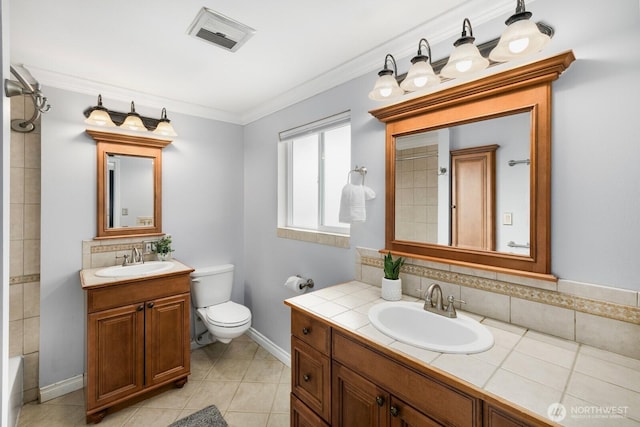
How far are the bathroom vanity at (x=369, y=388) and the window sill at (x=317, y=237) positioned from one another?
0.51 m

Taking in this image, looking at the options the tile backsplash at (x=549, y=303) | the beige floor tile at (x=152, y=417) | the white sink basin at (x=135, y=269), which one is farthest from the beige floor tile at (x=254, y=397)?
the tile backsplash at (x=549, y=303)

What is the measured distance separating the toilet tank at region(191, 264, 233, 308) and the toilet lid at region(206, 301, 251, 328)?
8 centimetres

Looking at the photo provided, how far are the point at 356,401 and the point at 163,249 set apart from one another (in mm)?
2016

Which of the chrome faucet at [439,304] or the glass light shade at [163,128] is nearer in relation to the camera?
the chrome faucet at [439,304]

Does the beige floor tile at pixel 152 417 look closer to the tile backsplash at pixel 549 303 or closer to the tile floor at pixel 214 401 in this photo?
the tile floor at pixel 214 401

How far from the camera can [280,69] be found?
2041mm

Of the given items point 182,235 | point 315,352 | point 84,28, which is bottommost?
point 315,352

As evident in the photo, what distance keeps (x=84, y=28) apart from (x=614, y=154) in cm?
253

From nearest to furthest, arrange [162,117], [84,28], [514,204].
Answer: [514,204], [84,28], [162,117]

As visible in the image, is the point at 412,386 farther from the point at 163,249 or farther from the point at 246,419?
the point at 163,249

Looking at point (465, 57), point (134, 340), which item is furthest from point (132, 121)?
point (465, 57)

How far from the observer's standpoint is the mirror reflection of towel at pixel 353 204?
1.76 m

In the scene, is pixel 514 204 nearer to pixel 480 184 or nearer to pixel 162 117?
pixel 480 184

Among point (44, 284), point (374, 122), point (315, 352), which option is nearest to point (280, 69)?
point (374, 122)
